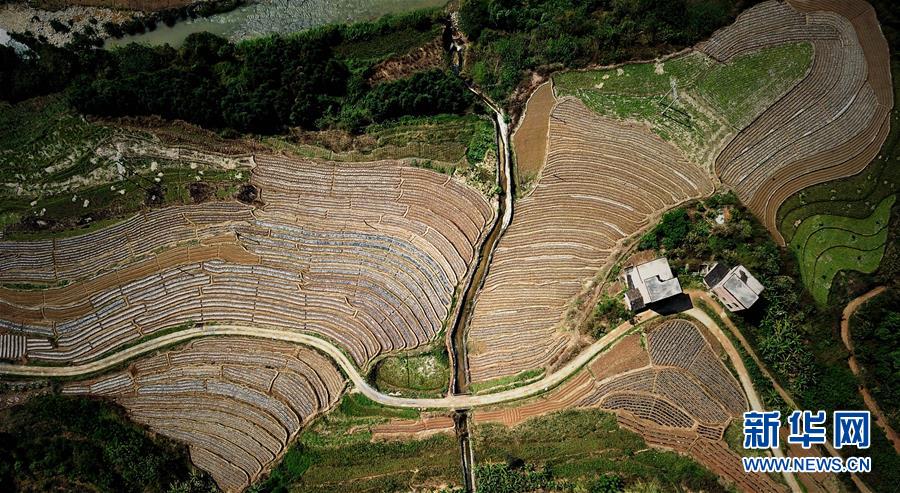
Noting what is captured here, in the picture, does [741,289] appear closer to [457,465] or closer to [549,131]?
[549,131]

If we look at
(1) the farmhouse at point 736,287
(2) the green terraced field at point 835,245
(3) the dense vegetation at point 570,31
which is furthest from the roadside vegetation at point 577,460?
(3) the dense vegetation at point 570,31

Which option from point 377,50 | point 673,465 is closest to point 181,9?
point 377,50

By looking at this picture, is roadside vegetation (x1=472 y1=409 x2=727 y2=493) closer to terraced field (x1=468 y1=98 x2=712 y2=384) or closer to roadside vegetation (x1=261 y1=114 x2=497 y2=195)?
terraced field (x1=468 y1=98 x2=712 y2=384)

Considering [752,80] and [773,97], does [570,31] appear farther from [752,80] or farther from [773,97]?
[773,97]

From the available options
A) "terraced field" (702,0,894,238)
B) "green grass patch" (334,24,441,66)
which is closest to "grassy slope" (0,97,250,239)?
"green grass patch" (334,24,441,66)

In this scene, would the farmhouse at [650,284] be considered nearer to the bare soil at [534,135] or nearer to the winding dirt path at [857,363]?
the bare soil at [534,135]

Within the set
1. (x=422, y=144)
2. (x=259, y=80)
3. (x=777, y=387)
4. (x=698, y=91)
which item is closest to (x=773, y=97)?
(x=698, y=91)
